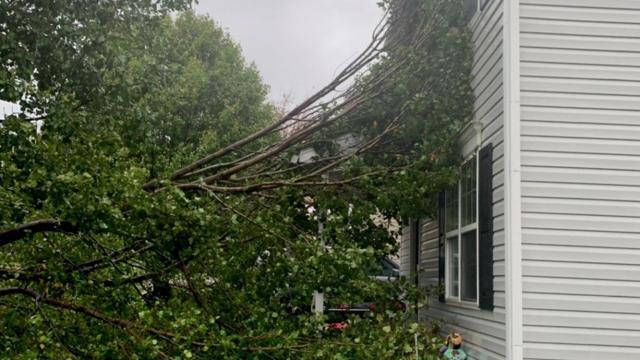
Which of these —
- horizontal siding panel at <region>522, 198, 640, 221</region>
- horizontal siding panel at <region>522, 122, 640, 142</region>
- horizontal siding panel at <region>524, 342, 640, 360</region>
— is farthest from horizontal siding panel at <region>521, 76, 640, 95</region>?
horizontal siding panel at <region>524, 342, 640, 360</region>

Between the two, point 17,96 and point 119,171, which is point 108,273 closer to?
point 119,171

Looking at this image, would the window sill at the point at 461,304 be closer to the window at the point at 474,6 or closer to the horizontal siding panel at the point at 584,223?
the horizontal siding panel at the point at 584,223

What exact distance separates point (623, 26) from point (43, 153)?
473cm

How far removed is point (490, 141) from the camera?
19.2ft

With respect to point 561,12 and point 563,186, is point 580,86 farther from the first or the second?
point 563,186

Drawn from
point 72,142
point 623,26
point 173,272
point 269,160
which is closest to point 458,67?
point 623,26

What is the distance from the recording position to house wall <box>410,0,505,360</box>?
5410mm

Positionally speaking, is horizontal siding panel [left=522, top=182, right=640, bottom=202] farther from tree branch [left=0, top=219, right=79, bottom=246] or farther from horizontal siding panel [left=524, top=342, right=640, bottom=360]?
tree branch [left=0, top=219, right=79, bottom=246]

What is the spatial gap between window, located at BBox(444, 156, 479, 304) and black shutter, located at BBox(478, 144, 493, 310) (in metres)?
0.36

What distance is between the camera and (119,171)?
481 centimetres

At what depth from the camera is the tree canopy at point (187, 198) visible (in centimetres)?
466

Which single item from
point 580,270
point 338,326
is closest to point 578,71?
point 580,270

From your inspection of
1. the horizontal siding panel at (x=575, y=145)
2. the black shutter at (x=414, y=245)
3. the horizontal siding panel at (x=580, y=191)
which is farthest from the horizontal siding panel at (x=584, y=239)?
the black shutter at (x=414, y=245)

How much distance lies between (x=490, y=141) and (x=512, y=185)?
2.73ft
